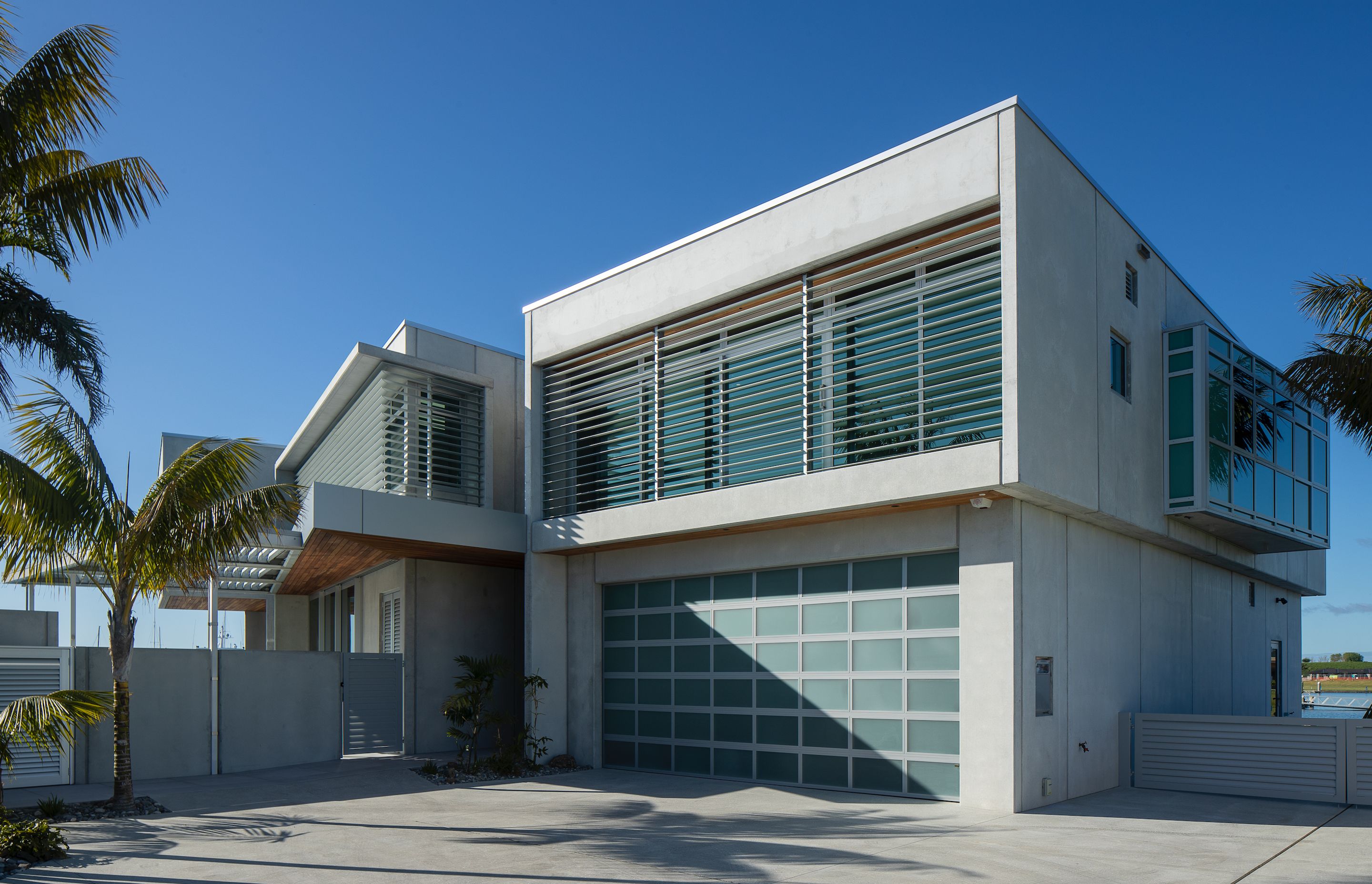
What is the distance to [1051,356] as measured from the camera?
42.2 feet

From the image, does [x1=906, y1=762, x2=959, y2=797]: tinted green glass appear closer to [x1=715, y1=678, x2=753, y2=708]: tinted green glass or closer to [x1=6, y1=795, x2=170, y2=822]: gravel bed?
[x1=715, y1=678, x2=753, y2=708]: tinted green glass

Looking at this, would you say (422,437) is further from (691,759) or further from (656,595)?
(691,759)

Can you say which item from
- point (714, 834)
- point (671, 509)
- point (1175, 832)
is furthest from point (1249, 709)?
point (714, 834)

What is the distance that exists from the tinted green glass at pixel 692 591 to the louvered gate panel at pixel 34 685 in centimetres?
904

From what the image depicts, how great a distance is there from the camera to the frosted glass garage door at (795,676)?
43.7 feet

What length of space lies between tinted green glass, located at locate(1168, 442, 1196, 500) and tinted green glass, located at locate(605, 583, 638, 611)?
863 centimetres

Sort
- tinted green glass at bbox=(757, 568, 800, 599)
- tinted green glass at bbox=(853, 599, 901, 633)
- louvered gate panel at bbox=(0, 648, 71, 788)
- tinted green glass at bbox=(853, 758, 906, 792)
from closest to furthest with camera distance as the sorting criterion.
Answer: tinted green glass at bbox=(853, 758, 906, 792) < tinted green glass at bbox=(853, 599, 901, 633) < louvered gate panel at bbox=(0, 648, 71, 788) < tinted green glass at bbox=(757, 568, 800, 599)

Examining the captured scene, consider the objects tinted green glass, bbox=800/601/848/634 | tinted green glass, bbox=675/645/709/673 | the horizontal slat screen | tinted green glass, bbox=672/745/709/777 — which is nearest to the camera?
tinted green glass, bbox=800/601/848/634

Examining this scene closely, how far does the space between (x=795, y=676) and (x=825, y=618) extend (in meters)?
1.00

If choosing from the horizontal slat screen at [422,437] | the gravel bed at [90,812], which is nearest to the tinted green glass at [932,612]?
the horizontal slat screen at [422,437]

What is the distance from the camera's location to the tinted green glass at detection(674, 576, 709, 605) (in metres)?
16.4

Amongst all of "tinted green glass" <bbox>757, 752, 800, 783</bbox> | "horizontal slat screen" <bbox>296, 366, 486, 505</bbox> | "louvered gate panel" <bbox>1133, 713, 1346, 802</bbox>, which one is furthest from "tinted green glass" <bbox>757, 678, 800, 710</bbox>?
"horizontal slat screen" <bbox>296, 366, 486, 505</bbox>

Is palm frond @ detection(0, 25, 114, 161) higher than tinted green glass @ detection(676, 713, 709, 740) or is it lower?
higher

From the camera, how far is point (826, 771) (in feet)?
47.1
